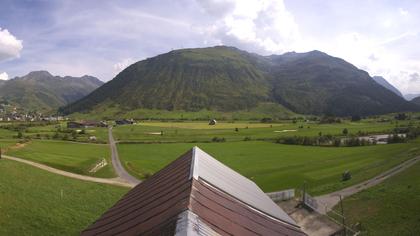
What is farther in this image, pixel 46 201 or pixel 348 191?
pixel 348 191

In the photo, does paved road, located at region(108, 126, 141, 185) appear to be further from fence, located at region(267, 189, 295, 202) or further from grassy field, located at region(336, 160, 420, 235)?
grassy field, located at region(336, 160, 420, 235)

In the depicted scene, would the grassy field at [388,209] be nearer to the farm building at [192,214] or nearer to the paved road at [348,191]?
the paved road at [348,191]

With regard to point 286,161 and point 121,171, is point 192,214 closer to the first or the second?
point 121,171

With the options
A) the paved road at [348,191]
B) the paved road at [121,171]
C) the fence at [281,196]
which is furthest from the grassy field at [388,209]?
the paved road at [121,171]

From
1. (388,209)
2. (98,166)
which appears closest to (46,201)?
(98,166)

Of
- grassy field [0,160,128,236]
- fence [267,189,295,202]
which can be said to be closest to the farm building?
grassy field [0,160,128,236]

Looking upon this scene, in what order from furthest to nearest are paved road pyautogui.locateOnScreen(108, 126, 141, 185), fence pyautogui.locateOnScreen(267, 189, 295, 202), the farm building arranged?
paved road pyautogui.locateOnScreen(108, 126, 141, 185) < fence pyautogui.locateOnScreen(267, 189, 295, 202) < the farm building
